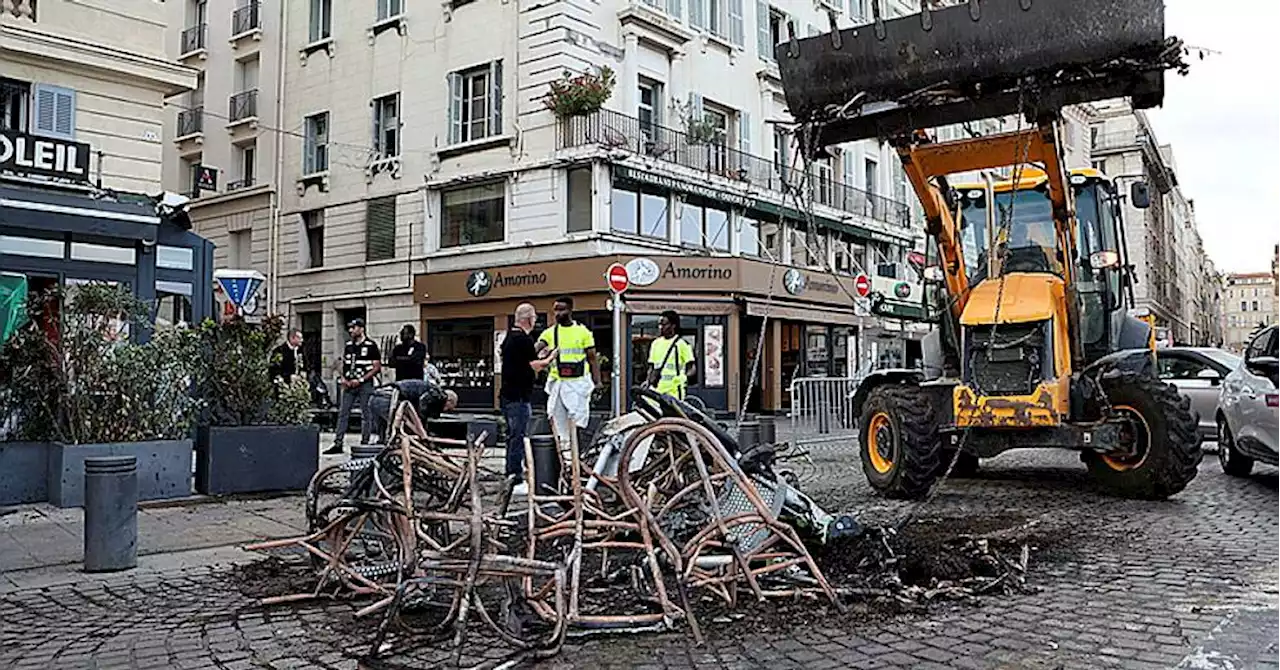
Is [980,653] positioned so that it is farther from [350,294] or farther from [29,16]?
[350,294]

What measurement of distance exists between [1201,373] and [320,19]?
24662 mm

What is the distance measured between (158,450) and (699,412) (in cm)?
538

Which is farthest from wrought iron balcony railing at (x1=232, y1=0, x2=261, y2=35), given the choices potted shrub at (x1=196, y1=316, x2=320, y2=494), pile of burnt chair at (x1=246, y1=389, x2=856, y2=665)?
pile of burnt chair at (x1=246, y1=389, x2=856, y2=665)

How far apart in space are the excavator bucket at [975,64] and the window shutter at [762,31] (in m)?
22.7

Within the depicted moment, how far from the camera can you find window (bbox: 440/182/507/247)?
25.3 meters

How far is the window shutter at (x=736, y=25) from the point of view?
28.7 m

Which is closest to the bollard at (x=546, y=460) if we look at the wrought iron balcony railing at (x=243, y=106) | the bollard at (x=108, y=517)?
the bollard at (x=108, y=517)

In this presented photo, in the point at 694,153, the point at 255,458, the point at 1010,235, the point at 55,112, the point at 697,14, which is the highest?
the point at 697,14

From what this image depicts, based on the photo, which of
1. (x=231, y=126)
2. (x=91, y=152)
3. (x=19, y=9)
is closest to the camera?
(x=19, y=9)

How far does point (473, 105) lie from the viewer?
84.7 ft

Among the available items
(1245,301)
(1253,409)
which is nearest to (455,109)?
(1253,409)

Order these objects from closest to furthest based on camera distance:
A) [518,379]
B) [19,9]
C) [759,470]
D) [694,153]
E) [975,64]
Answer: [759,470] → [975,64] → [518,379] → [19,9] → [694,153]

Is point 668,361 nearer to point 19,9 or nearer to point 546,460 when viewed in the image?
point 546,460

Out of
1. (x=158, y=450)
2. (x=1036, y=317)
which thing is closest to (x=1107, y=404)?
(x=1036, y=317)
